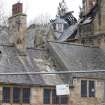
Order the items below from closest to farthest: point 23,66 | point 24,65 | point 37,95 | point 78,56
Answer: point 37,95
point 23,66
point 24,65
point 78,56

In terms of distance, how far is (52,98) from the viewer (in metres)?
41.2

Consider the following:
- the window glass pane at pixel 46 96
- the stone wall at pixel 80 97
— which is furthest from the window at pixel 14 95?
the stone wall at pixel 80 97

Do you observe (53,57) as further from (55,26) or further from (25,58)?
(55,26)

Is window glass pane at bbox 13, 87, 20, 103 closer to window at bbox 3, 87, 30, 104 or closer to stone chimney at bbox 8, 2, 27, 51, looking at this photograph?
window at bbox 3, 87, 30, 104

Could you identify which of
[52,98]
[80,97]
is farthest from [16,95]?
[80,97]

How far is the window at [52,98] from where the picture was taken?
134 ft

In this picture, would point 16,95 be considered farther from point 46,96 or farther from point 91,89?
point 91,89

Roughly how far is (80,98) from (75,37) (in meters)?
19.0

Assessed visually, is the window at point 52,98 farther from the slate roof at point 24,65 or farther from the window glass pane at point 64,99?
the slate roof at point 24,65

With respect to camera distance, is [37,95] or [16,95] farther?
[37,95]

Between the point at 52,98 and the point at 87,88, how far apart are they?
4.58 metres

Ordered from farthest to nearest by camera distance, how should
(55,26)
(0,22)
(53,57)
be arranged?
(55,26) < (0,22) < (53,57)

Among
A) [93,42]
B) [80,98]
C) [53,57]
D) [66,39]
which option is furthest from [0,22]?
[80,98]

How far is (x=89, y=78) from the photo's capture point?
44906mm
